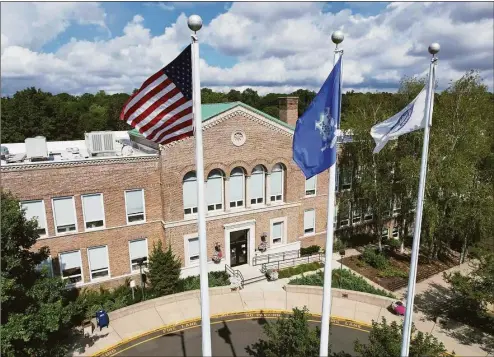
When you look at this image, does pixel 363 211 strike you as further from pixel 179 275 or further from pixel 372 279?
pixel 179 275

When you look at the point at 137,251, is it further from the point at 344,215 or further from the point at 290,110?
the point at 344,215

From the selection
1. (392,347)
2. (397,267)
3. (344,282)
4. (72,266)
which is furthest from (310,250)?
(72,266)

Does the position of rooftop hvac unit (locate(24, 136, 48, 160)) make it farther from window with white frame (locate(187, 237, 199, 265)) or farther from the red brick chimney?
the red brick chimney

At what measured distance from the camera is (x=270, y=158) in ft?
89.6

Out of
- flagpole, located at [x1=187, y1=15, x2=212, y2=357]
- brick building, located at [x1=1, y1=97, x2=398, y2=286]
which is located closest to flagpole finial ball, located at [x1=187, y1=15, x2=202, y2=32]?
flagpole, located at [x1=187, y1=15, x2=212, y2=357]

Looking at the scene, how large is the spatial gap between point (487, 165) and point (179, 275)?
26.9m

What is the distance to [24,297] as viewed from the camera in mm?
14656

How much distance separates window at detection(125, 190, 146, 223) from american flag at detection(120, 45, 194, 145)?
14728mm

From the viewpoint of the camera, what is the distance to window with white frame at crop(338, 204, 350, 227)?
104 ft

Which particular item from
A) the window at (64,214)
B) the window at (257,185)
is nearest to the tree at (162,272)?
the window at (64,214)

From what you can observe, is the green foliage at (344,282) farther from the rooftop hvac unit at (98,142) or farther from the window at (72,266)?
the rooftop hvac unit at (98,142)

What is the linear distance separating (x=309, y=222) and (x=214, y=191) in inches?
375

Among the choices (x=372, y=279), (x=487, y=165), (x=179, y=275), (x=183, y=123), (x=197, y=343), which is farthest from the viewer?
(x=487, y=165)

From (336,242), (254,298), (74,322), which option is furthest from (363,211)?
(74,322)
